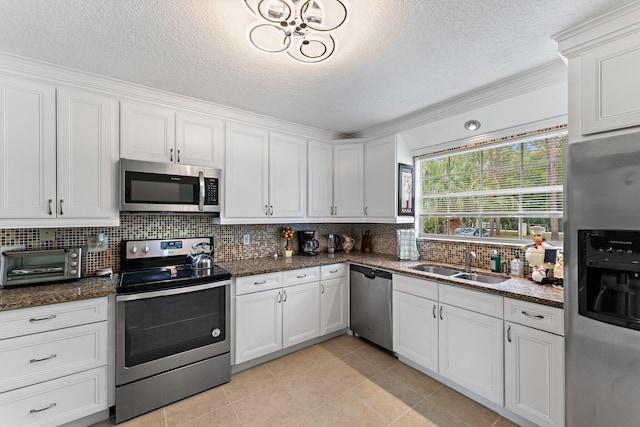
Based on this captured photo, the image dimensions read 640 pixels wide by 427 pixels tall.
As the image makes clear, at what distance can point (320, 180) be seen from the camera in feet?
11.3

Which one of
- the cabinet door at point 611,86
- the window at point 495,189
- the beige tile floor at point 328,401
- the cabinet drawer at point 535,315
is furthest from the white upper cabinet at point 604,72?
the beige tile floor at point 328,401

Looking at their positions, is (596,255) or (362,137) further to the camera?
(362,137)

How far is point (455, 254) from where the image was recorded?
2.94 metres

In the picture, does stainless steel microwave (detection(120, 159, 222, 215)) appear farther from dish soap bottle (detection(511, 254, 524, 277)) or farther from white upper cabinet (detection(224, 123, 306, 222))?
dish soap bottle (detection(511, 254, 524, 277))

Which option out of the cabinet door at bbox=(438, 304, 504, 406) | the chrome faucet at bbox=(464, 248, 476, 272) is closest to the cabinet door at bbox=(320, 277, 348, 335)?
the cabinet door at bbox=(438, 304, 504, 406)

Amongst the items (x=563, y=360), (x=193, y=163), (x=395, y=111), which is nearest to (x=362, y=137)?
(x=395, y=111)

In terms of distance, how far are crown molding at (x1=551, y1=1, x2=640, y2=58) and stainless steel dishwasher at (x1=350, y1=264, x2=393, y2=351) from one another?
2079mm

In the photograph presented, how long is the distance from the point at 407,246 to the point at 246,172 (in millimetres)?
1909

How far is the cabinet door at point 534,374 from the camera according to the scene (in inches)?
66.7

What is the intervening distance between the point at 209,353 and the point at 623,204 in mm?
2799

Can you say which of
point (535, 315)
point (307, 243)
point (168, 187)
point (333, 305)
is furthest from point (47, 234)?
point (535, 315)

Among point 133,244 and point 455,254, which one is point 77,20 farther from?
point 455,254

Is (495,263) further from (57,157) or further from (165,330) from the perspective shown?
(57,157)

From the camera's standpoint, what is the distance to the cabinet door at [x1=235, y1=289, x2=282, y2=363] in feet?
8.17
